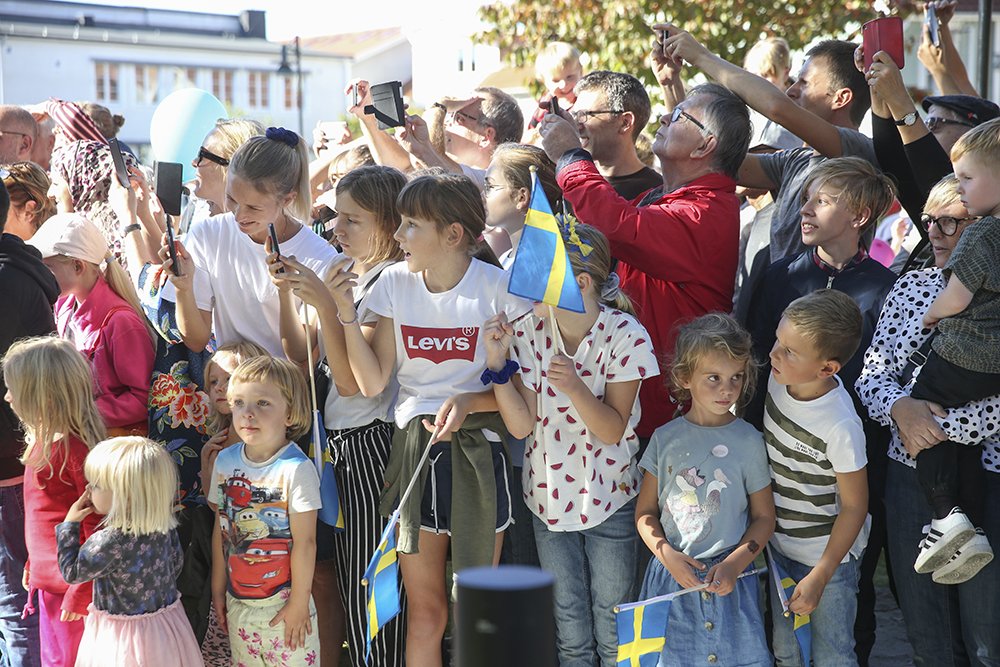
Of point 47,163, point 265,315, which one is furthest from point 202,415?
point 47,163

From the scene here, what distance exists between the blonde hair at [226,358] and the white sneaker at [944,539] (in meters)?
2.25

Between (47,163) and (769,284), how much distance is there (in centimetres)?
479

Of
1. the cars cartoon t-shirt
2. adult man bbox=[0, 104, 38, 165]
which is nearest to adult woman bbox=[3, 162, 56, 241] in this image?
adult man bbox=[0, 104, 38, 165]

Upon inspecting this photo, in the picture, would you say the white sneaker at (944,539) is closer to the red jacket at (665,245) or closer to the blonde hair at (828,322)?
the blonde hair at (828,322)

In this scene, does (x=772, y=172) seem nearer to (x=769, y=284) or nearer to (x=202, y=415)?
(x=769, y=284)

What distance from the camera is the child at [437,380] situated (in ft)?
9.71

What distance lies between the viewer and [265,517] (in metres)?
3.04

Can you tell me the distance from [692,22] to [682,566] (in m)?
7.47

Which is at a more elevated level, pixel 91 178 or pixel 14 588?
pixel 91 178

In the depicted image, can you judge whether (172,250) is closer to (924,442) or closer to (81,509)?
(81,509)

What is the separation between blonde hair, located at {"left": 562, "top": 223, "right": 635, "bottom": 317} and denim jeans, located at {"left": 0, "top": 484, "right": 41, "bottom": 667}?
228 centimetres

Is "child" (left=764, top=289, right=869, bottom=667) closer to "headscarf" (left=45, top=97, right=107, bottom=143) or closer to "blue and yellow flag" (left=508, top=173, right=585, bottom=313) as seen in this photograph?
"blue and yellow flag" (left=508, top=173, right=585, bottom=313)

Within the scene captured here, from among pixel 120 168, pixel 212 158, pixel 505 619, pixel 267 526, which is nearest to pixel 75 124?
pixel 212 158

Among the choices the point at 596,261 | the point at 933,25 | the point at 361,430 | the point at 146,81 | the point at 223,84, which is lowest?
the point at 361,430
